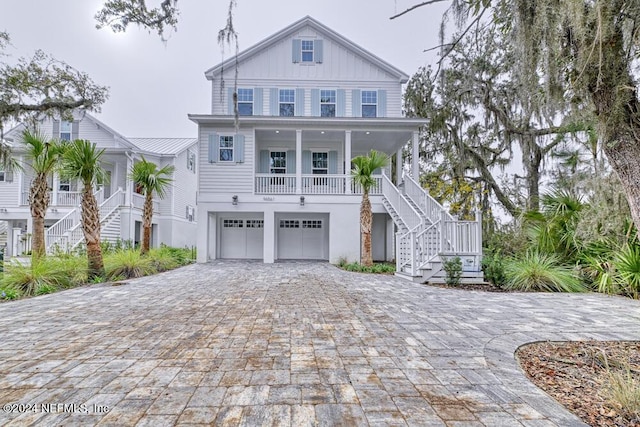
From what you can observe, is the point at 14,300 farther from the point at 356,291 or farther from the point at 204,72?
the point at 204,72

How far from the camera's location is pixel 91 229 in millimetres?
8219

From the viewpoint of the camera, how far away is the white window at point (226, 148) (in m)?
13.0

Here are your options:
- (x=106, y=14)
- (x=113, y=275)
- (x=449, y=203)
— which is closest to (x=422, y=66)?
(x=449, y=203)

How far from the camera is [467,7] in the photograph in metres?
3.90

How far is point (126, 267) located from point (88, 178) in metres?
2.50

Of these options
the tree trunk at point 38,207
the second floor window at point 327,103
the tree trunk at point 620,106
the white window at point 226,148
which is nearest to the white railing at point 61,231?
the tree trunk at point 38,207

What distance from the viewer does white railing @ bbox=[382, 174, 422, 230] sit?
9984mm

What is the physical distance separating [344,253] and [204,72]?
973cm

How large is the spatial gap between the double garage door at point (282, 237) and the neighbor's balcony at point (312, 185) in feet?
6.38

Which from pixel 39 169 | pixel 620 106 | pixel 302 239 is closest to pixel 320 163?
pixel 302 239

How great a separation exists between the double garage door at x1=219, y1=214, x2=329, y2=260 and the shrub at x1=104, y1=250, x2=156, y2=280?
5.31 metres

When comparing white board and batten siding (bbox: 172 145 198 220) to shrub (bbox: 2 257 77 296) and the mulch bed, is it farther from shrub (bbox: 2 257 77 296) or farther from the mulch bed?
the mulch bed

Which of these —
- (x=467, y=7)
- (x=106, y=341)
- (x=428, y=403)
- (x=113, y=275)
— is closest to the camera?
(x=428, y=403)

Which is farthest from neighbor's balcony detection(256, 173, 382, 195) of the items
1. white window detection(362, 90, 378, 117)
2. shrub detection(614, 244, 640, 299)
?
shrub detection(614, 244, 640, 299)
